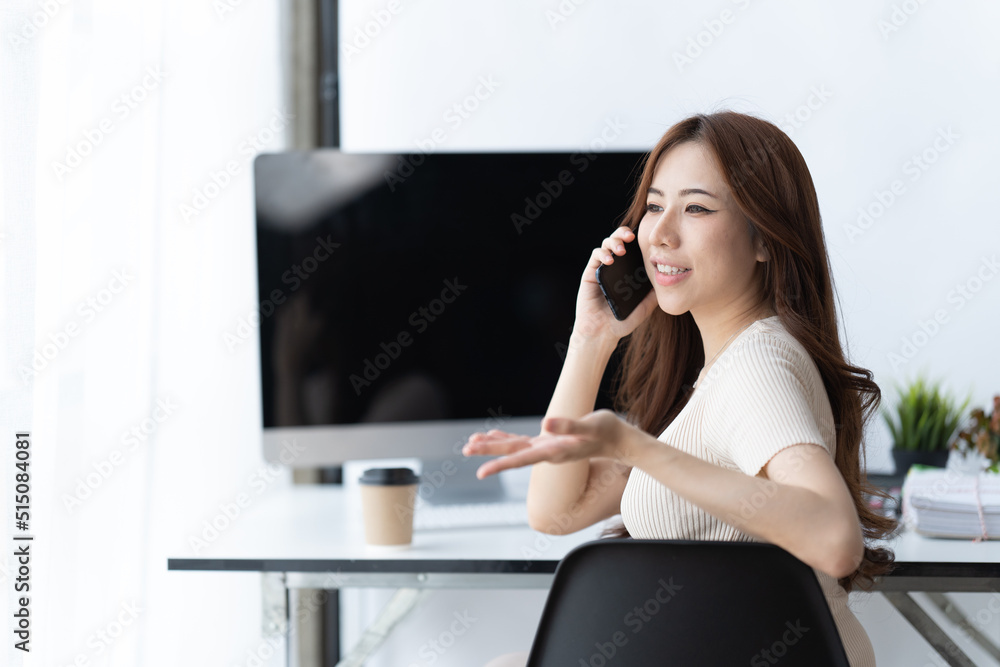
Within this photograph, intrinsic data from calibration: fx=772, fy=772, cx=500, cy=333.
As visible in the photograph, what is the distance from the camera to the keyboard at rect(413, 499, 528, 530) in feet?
5.15

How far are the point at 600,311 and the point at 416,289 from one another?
1.71 ft

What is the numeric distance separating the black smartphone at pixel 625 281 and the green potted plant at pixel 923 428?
89 cm

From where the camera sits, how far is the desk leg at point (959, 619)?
5.26ft

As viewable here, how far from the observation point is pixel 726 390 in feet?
3.19

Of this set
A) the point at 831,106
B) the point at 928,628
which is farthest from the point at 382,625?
the point at 831,106

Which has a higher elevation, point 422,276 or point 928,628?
point 422,276

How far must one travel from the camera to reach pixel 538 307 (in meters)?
1.77

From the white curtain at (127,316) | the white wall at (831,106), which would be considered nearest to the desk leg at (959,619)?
the white wall at (831,106)

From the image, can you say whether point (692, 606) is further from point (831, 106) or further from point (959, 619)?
Result: point (831, 106)

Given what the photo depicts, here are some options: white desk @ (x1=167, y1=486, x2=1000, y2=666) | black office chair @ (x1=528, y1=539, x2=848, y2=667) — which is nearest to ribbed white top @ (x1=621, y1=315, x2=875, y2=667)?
black office chair @ (x1=528, y1=539, x2=848, y2=667)

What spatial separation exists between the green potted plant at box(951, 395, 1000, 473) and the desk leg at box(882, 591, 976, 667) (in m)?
0.45

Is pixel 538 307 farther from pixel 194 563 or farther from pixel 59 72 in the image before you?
pixel 59 72

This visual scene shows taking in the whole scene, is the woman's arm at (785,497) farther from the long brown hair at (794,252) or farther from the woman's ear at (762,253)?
the woman's ear at (762,253)

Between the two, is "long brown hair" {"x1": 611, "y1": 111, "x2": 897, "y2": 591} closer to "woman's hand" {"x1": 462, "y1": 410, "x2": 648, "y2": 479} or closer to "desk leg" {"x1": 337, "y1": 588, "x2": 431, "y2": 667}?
"woman's hand" {"x1": 462, "y1": 410, "x2": 648, "y2": 479}
